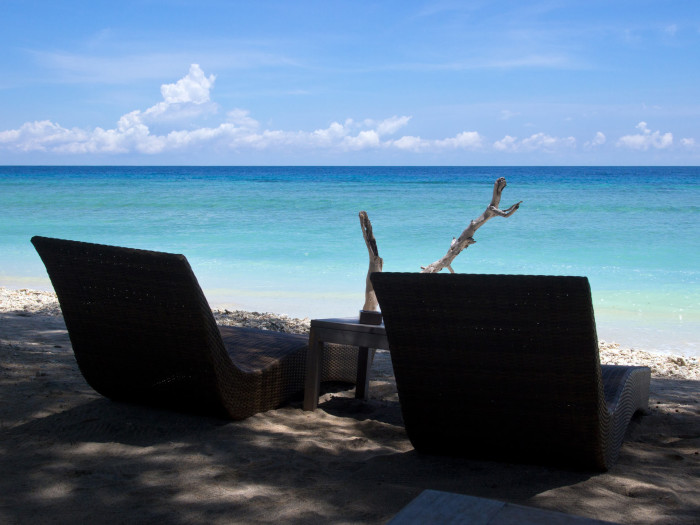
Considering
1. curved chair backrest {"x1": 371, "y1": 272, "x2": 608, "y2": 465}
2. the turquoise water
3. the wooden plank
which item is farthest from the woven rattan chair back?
the turquoise water

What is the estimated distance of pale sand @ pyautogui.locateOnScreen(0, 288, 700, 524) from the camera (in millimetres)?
2271

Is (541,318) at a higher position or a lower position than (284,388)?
higher

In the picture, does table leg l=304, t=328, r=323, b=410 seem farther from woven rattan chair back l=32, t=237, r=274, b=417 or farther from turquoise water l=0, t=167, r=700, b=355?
turquoise water l=0, t=167, r=700, b=355

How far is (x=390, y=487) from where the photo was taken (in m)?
2.49

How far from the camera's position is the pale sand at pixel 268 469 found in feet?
7.45

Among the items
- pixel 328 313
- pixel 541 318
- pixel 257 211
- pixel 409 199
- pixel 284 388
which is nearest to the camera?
pixel 541 318

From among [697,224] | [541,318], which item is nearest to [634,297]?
[541,318]

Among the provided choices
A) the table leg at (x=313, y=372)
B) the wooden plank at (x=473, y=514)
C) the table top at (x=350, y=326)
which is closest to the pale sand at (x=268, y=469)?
the table leg at (x=313, y=372)

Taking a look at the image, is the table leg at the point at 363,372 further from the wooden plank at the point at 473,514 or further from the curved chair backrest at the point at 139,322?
the wooden plank at the point at 473,514

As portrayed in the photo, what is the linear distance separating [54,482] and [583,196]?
96.5 ft

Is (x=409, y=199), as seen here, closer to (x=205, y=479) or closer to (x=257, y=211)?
(x=257, y=211)

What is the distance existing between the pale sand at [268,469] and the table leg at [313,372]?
7cm

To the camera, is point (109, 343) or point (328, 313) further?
point (328, 313)

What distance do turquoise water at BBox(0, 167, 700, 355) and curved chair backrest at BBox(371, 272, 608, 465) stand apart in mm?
4533
